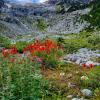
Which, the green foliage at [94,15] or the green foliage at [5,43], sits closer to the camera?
the green foliage at [94,15]

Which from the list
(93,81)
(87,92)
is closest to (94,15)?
(93,81)

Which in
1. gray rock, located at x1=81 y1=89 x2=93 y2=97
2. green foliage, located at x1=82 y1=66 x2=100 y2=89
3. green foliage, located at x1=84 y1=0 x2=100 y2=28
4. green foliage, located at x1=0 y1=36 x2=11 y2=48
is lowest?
green foliage, located at x1=0 y1=36 x2=11 y2=48

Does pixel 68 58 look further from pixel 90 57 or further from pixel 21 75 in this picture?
pixel 21 75

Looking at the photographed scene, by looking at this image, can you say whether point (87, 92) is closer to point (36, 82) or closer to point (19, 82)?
point (36, 82)

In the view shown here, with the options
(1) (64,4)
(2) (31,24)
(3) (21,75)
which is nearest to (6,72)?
(3) (21,75)

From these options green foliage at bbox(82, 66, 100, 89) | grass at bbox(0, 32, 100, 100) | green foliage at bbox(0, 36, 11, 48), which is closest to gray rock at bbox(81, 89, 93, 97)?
grass at bbox(0, 32, 100, 100)

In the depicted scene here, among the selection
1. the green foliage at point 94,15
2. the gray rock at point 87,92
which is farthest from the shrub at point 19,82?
the green foliage at point 94,15

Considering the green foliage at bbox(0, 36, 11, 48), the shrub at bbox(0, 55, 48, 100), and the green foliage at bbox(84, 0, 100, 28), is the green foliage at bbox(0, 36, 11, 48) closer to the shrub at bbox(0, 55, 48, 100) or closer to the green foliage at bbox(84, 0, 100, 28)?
the green foliage at bbox(84, 0, 100, 28)

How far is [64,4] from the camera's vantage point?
148500 mm

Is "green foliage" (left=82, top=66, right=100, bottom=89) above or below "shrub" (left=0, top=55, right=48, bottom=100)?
below

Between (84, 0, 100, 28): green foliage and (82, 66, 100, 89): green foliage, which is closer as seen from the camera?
(82, 66, 100, 89): green foliage

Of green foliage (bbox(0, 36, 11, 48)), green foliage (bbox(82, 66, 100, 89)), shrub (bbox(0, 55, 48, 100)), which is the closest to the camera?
shrub (bbox(0, 55, 48, 100))

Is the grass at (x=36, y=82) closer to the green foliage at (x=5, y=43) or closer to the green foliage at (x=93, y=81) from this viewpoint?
the green foliage at (x=93, y=81)

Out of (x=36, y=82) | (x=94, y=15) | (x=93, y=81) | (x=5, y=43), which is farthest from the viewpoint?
(x=5, y=43)
